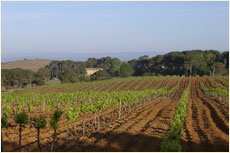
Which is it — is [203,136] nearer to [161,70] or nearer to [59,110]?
[59,110]

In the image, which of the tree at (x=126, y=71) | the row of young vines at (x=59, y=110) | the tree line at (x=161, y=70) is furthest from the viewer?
the tree at (x=126, y=71)

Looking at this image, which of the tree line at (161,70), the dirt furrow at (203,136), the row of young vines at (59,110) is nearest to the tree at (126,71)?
the tree line at (161,70)

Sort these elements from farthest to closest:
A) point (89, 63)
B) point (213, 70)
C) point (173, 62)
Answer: point (89, 63), point (173, 62), point (213, 70)

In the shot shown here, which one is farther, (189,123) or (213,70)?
(213,70)

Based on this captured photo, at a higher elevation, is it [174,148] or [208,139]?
[174,148]

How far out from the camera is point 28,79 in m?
82.5

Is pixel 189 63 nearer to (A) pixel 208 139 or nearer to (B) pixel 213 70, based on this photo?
(B) pixel 213 70

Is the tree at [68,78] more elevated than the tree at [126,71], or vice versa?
the tree at [126,71]

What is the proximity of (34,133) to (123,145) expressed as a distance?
16.8 ft

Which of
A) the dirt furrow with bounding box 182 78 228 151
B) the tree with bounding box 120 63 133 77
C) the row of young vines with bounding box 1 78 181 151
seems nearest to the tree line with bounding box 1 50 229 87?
the tree with bounding box 120 63 133 77

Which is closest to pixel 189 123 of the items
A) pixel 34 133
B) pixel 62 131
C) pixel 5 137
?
pixel 62 131

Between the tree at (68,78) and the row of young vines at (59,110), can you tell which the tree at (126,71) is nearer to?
the tree at (68,78)

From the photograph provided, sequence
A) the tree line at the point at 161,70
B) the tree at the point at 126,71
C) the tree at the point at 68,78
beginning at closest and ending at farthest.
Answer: the tree line at the point at 161,70
the tree at the point at 68,78
the tree at the point at 126,71

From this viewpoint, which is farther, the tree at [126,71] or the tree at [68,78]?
the tree at [126,71]
